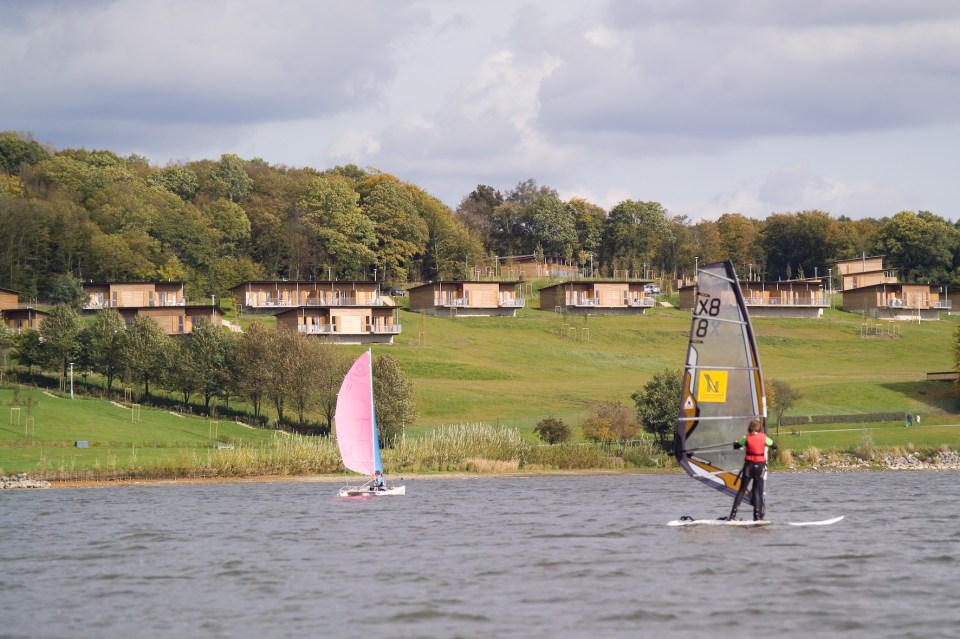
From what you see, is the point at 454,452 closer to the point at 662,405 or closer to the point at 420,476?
the point at 420,476

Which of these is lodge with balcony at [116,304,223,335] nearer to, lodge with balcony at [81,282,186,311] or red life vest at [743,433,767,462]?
lodge with balcony at [81,282,186,311]

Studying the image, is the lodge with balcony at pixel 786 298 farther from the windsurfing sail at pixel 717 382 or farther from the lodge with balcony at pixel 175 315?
the windsurfing sail at pixel 717 382

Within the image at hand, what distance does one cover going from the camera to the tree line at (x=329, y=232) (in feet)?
409

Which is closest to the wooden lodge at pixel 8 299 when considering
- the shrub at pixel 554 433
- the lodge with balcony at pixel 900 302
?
the shrub at pixel 554 433

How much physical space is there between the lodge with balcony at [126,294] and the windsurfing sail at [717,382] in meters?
92.5

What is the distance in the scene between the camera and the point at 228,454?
5419 cm

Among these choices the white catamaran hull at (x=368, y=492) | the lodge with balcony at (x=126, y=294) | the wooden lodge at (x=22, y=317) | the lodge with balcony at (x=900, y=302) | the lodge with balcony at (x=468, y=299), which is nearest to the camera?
the white catamaran hull at (x=368, y=492)

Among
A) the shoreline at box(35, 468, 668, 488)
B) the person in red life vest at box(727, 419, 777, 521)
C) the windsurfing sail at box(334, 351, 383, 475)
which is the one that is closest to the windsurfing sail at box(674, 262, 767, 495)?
the person in red life vest at box(727, 419, 777, 521)

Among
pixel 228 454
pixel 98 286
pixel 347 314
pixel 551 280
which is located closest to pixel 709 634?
pixel 228 454

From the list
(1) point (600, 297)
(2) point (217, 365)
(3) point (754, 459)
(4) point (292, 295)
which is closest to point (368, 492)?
(3) point (754, 459)

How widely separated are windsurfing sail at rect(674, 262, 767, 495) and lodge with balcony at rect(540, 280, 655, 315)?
106757mm

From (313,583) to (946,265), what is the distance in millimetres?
153511

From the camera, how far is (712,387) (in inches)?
1110

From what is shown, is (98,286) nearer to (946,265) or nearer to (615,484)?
(615,484)
